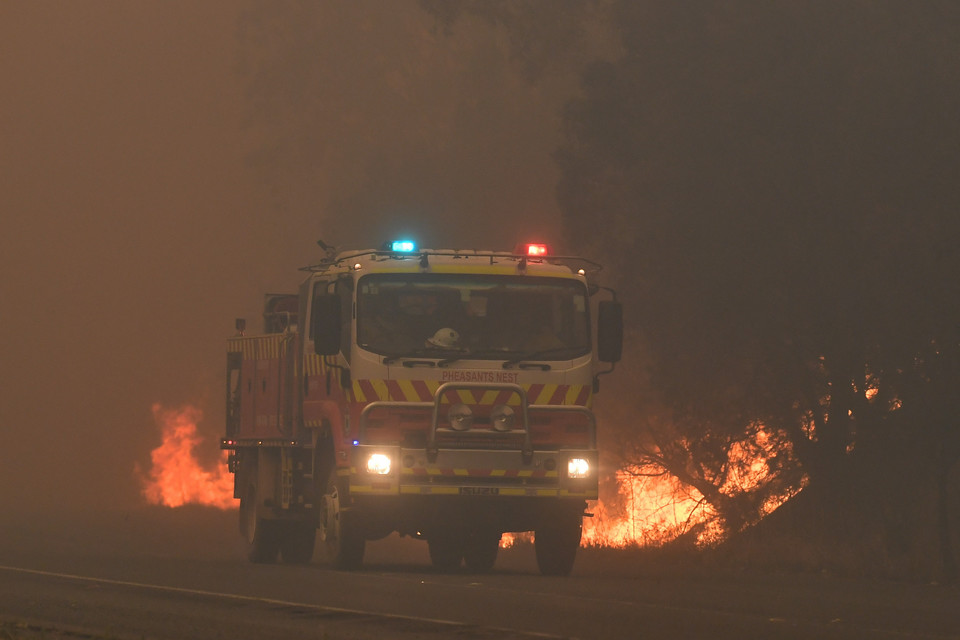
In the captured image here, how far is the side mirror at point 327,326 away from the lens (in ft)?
61.9

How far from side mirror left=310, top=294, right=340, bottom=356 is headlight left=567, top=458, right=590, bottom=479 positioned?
2774 millimetres

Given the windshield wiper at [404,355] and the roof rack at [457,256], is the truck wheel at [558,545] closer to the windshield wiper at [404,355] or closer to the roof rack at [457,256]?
the windshield wiper at [404,355]

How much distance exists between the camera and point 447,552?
22.5 m

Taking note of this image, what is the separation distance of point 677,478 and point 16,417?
4636 cm

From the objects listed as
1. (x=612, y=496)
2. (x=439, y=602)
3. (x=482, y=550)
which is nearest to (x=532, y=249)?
(x=482, y=550)

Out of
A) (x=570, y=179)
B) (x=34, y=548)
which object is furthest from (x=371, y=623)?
(x=570, y=179)

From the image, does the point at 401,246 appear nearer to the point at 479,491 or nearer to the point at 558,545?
the point at 479,491

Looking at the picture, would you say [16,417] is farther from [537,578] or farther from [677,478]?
[537,578]

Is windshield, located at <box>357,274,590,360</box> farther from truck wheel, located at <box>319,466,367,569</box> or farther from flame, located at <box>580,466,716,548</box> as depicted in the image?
flame, located at <box>580,466,716,548</box>

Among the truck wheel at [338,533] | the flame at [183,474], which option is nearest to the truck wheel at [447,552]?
the truck wheel at [338,533]

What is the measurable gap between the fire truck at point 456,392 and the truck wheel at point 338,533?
0.02 meters

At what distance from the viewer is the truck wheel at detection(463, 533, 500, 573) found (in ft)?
72.2

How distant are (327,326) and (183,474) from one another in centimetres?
4505

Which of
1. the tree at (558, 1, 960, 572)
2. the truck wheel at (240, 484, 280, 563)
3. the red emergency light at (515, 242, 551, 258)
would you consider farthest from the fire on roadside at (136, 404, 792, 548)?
the truck wheel at (240, 484, 280, 563)
